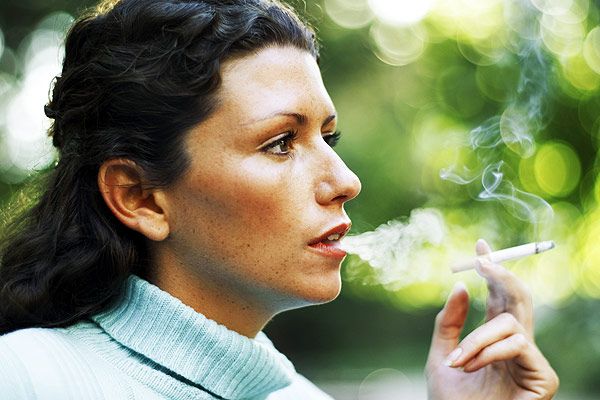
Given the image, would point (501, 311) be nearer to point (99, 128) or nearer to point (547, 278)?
point (99, 128)

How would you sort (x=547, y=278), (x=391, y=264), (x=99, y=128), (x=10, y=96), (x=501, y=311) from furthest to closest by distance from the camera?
(x=547, y=278), (x=10, y=96), (x=391, y=264), (x=501, y=311), (x=99, y=128)

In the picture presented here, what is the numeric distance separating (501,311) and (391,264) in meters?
0.65

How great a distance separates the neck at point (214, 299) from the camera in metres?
2.14

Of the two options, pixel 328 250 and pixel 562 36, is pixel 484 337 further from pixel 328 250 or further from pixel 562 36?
pixel 562 36

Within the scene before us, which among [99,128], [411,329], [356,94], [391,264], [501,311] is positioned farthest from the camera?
[411,329]

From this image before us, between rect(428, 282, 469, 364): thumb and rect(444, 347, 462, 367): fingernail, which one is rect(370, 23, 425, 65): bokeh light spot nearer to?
rect(428, 282, 469, 364): thumb

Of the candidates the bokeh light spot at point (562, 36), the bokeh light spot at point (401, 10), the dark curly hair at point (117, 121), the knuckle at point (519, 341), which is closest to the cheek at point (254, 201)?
the dark curly hair at point (117, 121)

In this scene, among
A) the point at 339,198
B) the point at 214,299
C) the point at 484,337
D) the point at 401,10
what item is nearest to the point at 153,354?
the point at 214,299

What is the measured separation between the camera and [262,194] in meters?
2.07

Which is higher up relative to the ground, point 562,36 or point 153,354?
point 562,36

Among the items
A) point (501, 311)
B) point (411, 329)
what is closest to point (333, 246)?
point (501, 311)

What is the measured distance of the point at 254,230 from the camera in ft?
6.81

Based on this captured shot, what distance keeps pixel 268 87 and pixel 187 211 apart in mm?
361

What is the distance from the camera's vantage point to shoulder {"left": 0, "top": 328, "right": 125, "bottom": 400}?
184 centimetres
